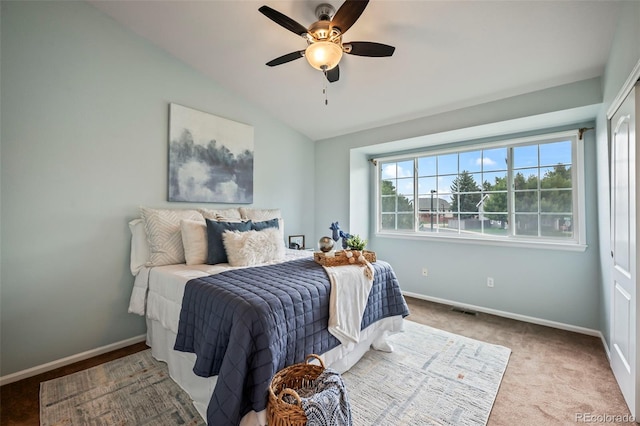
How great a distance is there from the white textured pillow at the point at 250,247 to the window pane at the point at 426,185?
96.6 inches

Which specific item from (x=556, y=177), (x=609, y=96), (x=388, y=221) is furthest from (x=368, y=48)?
(x=388, y=221)

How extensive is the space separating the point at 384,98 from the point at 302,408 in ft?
10.0

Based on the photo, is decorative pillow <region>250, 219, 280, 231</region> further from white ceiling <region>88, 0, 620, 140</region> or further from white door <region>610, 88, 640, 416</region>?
white door <region>610, 88, 640, 416</region>

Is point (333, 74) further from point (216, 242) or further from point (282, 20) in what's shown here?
point (216, 242)

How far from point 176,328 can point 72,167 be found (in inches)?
62.2

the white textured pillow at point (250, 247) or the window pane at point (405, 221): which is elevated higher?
the window pane at point (405, 221)

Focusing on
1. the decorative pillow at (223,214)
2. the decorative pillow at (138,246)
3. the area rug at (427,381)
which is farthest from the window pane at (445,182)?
the decorative pillow at (138,246)

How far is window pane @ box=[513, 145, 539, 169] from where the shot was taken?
3.19m

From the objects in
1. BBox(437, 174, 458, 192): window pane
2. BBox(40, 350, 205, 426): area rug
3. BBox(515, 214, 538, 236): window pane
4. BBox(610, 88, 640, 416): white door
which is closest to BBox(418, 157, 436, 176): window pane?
BBox(437, 174, 458, 192): window pane

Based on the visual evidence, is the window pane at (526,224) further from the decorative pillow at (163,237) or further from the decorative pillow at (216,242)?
the decorative pillow at (163,237)

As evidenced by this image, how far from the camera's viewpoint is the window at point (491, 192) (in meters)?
3.00

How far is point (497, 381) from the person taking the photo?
1.99m

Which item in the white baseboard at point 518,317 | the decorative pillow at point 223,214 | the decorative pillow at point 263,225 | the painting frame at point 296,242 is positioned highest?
the decorative pillow at point 223,214

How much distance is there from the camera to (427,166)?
4.02m
